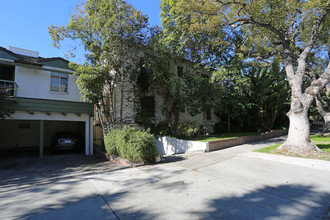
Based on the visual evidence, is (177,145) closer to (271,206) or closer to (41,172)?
(41,172)

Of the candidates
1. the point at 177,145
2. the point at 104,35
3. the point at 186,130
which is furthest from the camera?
→ the point at 186,130

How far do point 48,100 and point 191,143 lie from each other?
30.8ft

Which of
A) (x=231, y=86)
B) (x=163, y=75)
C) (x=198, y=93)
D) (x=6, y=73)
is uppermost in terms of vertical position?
(x=6, y=73)

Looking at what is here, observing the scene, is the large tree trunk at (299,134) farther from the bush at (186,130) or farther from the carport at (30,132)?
the carport at (30,132)

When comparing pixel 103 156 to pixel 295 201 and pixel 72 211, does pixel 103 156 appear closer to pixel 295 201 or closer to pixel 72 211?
pixel 72 211

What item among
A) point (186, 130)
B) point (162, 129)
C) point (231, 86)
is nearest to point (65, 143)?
point (162, 129)

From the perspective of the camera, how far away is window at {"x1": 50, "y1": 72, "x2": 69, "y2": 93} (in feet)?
35.9

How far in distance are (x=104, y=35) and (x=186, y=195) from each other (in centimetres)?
933

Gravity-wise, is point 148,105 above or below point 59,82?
below

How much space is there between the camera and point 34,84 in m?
10.3

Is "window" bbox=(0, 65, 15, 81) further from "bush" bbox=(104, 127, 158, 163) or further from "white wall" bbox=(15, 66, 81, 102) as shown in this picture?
"bush" bbox=(104, 127, 158, 163)

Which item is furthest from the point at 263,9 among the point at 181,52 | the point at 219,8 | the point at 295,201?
the point at 295,201

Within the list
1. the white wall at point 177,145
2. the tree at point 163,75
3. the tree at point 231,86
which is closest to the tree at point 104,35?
the tree at point 163,75

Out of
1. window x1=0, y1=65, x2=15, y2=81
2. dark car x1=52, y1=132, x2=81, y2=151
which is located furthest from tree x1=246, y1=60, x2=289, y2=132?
window x1=0, y1=65, x2=15, y2=81
